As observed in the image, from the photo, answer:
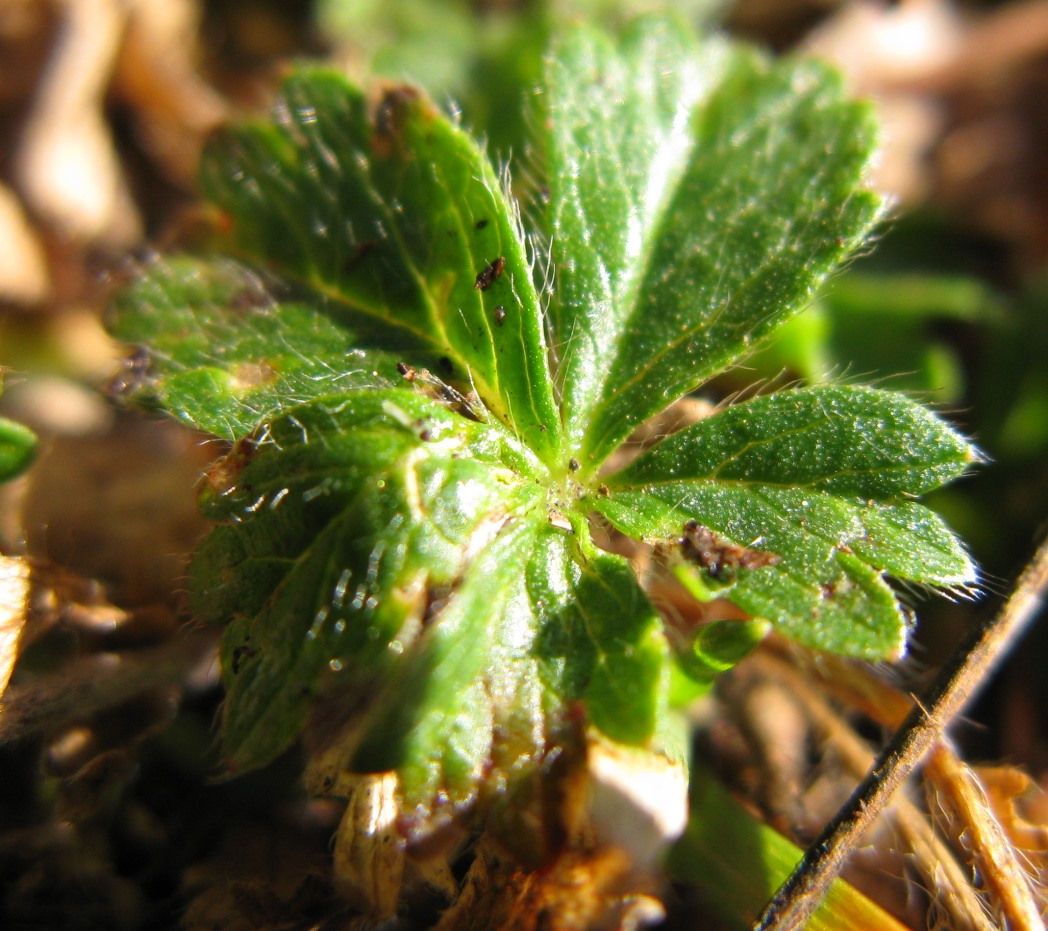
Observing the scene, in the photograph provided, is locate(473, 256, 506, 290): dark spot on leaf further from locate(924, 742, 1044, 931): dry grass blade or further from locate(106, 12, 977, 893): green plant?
locate(924, 742, 1044, 931): dry grass blade

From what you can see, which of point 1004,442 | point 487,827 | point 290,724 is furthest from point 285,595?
point 1004,442

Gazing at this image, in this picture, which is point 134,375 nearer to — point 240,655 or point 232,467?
point 232,467

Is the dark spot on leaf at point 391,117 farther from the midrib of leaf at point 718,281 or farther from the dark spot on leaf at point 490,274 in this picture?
the midrib of leaf at point 718,281

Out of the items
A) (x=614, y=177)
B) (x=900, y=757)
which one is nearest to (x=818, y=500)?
(x=900, y=757)

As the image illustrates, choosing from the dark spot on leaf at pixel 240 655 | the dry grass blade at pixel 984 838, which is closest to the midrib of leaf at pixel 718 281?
the dark spot on leaf at pixel 240 655

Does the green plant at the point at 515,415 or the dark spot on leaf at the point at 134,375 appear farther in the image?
the dark spot on leaf at the point at 134,375

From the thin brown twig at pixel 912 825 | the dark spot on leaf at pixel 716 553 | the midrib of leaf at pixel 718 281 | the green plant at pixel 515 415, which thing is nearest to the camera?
the green plant at pixel 515 415

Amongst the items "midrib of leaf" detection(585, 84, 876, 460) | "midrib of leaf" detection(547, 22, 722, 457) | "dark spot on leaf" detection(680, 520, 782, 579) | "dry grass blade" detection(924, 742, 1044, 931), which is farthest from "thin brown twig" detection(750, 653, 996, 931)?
"midrib of leaf" detection(547, 22, 722, 457)
